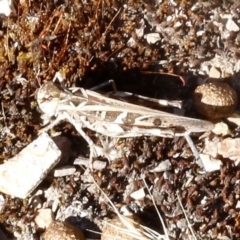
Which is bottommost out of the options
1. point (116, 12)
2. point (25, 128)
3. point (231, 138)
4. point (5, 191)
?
point (231, 138)

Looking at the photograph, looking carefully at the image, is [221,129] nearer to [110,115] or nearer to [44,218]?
[110,115]

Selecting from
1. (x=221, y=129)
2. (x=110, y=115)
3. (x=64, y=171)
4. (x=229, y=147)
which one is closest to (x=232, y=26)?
(x=221, y=129)

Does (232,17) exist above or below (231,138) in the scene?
above

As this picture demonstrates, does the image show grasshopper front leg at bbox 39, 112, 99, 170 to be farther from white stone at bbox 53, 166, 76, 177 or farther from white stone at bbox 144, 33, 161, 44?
white stone at bbox 144, 33, 161, 44

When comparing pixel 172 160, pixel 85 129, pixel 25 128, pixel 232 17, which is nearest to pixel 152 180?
pixel 172 160

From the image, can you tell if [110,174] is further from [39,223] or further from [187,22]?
[187,22]

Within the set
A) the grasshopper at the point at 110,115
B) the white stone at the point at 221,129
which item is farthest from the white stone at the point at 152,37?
the white stone at the point at 221,129

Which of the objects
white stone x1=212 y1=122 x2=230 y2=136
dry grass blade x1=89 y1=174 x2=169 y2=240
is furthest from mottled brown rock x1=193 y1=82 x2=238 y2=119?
dry grass blade x1=89 y1=174 x2=169 y2=240
